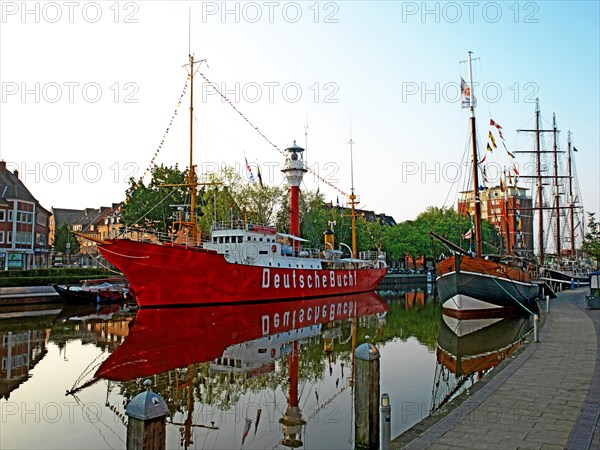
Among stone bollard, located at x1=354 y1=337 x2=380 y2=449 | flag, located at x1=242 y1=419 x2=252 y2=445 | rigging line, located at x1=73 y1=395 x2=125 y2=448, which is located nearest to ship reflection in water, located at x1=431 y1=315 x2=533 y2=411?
stone bollard, located at x1=354 y1=337 x2=380 y2=449

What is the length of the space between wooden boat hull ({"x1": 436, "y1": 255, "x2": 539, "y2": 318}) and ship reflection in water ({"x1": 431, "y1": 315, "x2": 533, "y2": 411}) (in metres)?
1.29

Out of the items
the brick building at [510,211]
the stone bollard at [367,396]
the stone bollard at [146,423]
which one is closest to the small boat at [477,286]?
the brick building at [510,211]

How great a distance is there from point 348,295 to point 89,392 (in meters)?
34.8

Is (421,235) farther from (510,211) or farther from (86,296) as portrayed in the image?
(86,296)

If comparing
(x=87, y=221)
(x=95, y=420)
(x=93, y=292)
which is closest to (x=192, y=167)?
(x=93, y=292)

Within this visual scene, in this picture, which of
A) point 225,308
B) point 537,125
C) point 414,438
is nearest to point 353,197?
point 537,125

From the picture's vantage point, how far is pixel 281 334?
20391 millimetres

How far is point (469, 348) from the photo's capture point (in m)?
17.2

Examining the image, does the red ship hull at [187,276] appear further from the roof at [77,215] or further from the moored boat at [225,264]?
the roof at [77,215]

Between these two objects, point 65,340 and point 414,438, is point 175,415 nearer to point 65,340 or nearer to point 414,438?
point 414,438

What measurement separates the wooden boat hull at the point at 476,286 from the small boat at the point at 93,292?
22877 millimetres

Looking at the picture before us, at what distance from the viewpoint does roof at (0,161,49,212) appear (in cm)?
5552

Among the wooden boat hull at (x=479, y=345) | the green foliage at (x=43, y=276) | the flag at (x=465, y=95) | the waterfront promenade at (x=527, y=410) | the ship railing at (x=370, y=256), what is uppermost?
the flag at (x=465, y=95)

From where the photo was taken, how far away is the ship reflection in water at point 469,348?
486 inches
